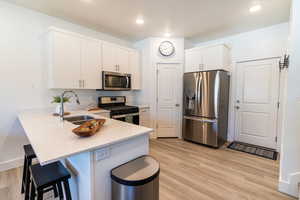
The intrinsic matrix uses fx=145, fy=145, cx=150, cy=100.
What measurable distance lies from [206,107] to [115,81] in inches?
87.7

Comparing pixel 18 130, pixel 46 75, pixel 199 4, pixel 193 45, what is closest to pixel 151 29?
pixel 199 4

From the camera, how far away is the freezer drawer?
3.30 m

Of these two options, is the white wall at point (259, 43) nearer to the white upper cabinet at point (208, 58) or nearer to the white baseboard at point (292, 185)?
the white upper cabinet at point (208, 58)

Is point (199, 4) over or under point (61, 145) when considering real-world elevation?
over

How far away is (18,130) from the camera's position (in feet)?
8.31

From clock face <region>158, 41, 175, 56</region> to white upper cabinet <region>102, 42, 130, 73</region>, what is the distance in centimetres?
91

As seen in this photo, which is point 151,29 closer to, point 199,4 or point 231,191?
point 199,4

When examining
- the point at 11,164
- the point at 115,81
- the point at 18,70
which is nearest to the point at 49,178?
the point at 11,164

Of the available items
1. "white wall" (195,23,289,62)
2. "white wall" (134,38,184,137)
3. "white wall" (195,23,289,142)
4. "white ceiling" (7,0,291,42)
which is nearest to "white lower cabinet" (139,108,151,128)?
"white wall" (134,38,184,137)

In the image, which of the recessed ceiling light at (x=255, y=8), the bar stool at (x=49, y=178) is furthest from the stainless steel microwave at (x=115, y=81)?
the recessed ceiling light at (x=255, y=8)

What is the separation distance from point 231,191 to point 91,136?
77.1 inches

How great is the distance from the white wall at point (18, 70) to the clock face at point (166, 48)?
2453 mm

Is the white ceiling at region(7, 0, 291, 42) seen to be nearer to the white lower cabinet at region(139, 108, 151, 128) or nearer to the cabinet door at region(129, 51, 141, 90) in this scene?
the cabinet door at region(129, 51, 141, 90)

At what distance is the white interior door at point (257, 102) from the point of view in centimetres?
326
